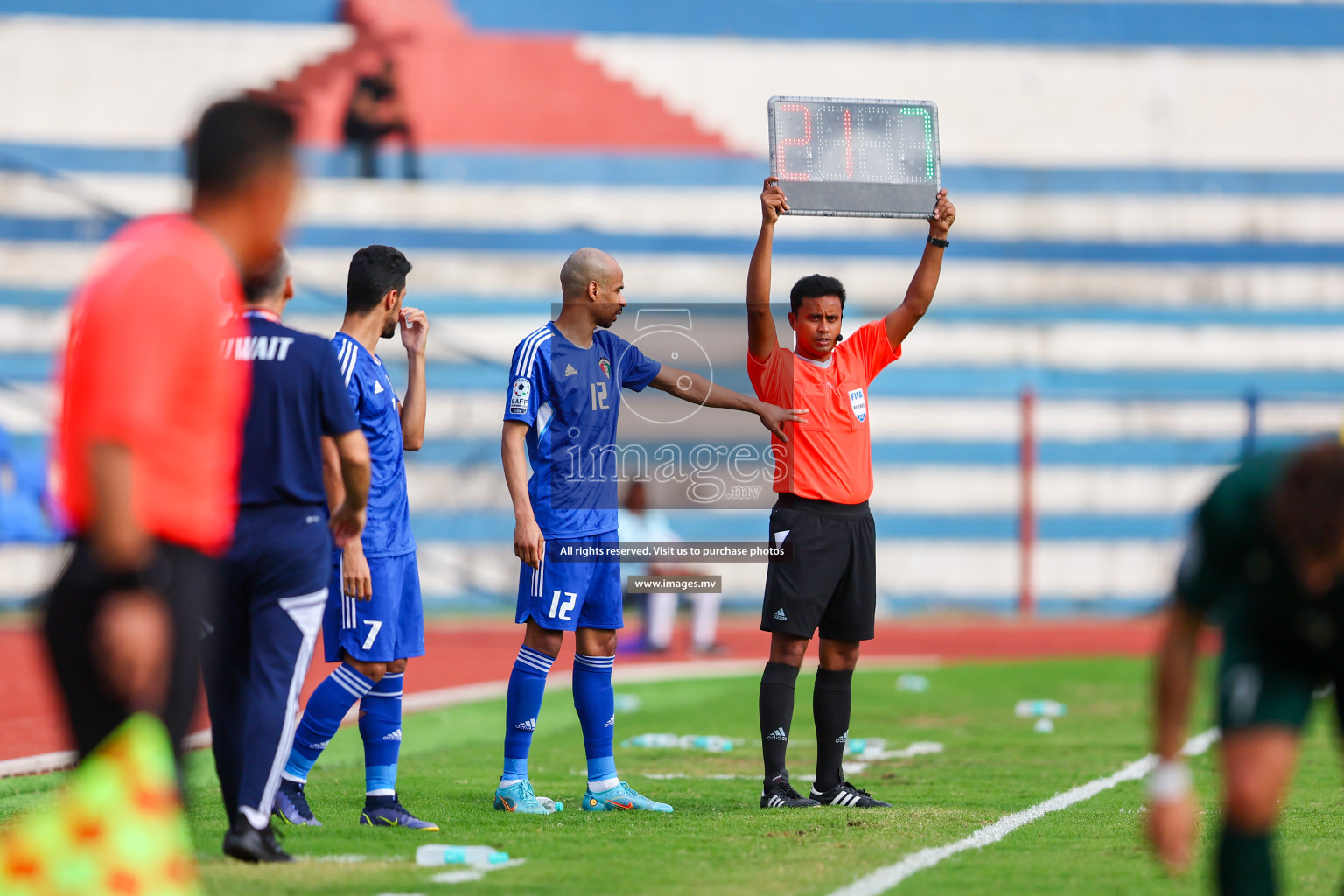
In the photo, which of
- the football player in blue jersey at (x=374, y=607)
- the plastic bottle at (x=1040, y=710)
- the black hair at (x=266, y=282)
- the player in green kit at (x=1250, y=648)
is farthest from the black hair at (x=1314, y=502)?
the plastic bottle at (x=1040, y=710)

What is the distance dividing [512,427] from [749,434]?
7.93 metres

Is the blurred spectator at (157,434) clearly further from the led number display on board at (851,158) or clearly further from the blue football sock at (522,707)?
the led number display on board at (851,158)

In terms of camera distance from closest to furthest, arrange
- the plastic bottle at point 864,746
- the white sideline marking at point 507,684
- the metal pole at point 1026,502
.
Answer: the white sideline marking at point 507,684 < the plastic bottle at point 864,746 < the metal pole at point 1026,502

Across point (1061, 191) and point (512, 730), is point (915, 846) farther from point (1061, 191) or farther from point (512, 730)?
point (1061, 191)

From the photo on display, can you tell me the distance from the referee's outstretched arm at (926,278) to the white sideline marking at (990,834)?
2.19 meters

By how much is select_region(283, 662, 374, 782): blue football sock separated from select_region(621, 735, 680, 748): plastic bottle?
10.6ft

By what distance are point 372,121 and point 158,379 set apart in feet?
68.0

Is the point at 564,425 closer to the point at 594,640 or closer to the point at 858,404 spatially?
the point at 594,640

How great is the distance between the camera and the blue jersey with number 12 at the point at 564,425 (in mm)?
6469

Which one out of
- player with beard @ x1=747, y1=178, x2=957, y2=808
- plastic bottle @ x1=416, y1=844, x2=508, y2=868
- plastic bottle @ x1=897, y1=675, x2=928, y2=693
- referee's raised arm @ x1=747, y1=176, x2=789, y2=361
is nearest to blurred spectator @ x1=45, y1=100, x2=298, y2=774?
plastic bottle @ x1=416, y1=844, x2=508, y2=868

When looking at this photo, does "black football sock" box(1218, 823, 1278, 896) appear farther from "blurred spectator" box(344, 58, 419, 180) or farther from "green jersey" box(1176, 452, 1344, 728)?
"blurred spectator" box(344, 58, 419, 180)

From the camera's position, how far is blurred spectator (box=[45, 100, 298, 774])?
315 centimetres

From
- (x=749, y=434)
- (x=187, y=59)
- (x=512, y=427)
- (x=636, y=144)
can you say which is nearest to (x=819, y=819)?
(x=512, y=427)

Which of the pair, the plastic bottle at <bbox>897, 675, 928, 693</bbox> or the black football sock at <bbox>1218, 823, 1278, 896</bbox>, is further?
the plastic bottle at <bbox>897, 675, 928, 693</bbox>
